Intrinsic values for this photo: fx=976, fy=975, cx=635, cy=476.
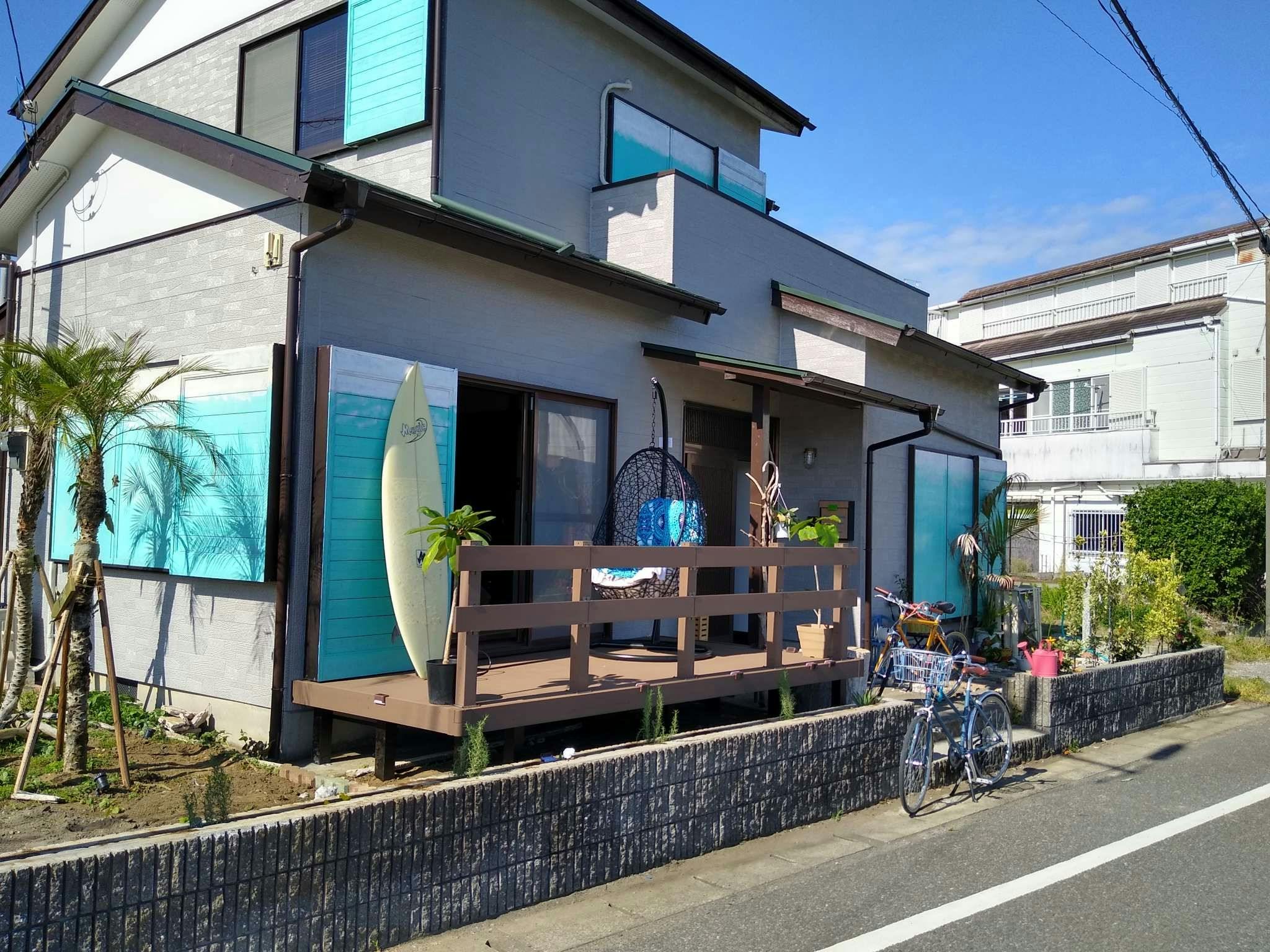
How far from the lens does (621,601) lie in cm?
628

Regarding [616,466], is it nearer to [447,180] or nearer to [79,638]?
[447,180]

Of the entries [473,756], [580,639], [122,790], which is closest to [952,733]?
[580,639]

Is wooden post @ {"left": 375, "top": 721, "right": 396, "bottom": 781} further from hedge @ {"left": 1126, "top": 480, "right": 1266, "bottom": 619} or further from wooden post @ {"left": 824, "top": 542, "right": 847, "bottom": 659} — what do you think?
hedge @ {"left": 1126, "top": 480, "right": 1266, "bottom": 619}

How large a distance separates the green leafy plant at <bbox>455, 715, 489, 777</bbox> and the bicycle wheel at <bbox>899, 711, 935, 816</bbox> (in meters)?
3.30

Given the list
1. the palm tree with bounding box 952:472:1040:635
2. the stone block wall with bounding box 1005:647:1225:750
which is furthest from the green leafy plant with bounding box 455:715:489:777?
the palm tree with bounding box 952:472:1040:635

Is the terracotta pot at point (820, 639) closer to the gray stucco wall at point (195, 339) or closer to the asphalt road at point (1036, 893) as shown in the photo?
the asphalt road at point (1036, 893)

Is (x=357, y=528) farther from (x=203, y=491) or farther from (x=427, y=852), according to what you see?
(x=427, y=852)

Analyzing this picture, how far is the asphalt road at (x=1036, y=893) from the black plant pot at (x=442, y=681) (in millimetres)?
1593

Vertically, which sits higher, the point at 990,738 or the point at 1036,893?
the point at 990,738

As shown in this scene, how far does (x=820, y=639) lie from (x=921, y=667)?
105 centimetres

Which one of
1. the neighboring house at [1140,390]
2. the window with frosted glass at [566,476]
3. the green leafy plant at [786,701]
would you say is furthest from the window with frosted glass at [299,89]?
the neighboring house at [1140,390]

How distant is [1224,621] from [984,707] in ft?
43.3

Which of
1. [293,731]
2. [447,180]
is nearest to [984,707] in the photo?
[293,731]

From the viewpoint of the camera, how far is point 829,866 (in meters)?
5.93
